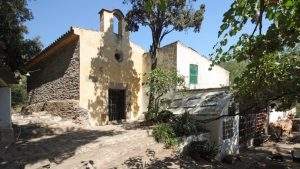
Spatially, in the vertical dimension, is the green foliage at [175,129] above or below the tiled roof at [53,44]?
below

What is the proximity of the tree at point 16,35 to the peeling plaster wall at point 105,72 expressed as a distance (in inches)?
120

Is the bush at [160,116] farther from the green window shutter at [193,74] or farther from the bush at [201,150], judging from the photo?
the green window shutter at [193,74]

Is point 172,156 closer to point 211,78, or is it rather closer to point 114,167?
point 114,167

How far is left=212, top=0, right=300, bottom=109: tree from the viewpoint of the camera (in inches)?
233

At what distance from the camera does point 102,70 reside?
19750 millimetres

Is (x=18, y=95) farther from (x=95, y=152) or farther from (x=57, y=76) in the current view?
(x=95, y=152)

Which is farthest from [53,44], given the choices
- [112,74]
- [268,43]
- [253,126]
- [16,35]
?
[268,43]

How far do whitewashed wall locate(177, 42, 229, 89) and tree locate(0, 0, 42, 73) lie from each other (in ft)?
28.9

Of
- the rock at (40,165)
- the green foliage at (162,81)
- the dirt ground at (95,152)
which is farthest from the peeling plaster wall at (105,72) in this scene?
the rock at (40,165)

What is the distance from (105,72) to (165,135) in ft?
21.4

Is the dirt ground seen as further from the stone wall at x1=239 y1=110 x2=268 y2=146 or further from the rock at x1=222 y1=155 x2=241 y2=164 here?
the stone wall at x1=239 y1=110 x2=268 y2=146

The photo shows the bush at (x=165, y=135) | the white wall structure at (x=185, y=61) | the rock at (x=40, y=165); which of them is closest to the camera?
the rock at (x=40, y=165)

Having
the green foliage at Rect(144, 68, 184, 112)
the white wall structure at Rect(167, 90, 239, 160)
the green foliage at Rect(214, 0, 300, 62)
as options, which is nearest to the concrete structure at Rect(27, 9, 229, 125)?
the green foliage at Rect(144, 68, 184, 112)

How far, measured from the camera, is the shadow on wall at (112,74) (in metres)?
19.4
